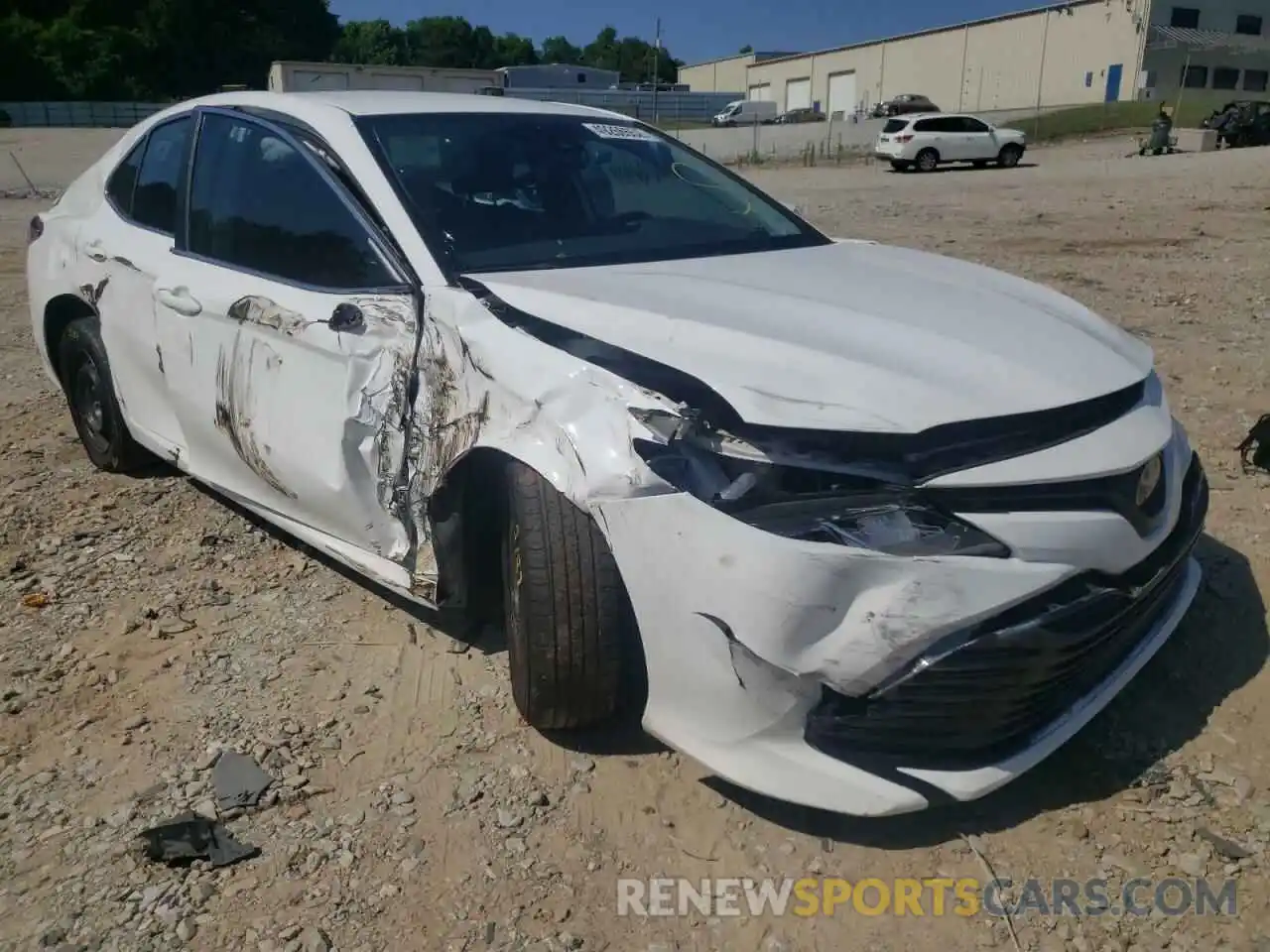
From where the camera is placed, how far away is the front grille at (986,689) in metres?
2.09

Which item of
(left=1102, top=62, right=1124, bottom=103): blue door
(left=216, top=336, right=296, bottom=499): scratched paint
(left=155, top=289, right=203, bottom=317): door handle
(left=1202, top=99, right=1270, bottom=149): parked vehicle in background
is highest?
(left=1102, top=62, right=1124, bottom=103): blue door

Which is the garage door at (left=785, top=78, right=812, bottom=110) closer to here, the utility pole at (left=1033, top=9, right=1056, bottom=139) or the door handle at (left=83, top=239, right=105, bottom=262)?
the utility pole at (left=1033, top=9, right=1056, bottom=139)

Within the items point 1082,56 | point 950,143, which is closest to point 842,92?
point 1082,56

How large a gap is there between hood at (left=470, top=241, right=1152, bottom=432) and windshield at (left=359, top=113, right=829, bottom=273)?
0.18 meters

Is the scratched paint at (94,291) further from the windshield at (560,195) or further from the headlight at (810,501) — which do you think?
the headlight at (810,501)

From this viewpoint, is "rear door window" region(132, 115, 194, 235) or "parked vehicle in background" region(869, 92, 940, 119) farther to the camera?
"parked vehicle in background" region(869, 92, 940, 119)

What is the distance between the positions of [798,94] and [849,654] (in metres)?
76.6

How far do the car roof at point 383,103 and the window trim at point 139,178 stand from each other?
0.44 feet

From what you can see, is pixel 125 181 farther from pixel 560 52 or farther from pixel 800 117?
pixel 560 52

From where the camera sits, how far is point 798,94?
73125mm

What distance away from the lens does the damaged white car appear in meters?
2.11

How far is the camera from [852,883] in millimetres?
2289

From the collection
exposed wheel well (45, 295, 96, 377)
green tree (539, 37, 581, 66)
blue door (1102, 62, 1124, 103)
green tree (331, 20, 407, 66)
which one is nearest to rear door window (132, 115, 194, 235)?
exposed wheel well (45, 295, 96, 377)

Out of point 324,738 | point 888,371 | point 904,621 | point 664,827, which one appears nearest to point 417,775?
point 324,738
